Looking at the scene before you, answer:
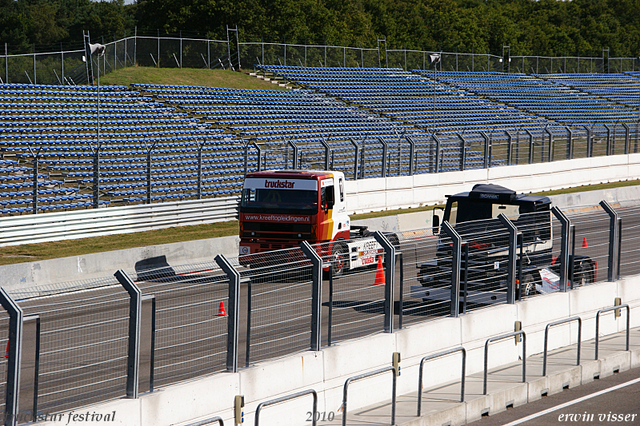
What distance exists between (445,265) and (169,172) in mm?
18457

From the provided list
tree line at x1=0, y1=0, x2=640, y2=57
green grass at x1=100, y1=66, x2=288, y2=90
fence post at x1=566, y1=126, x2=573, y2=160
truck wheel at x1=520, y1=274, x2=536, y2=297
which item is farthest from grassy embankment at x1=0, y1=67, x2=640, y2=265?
tree line at x1=0, y1=0, x2=640, y2=57

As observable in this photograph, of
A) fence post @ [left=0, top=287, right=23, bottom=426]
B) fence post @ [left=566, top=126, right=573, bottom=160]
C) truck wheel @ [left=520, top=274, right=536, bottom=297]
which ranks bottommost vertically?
truck wheel @ [left=520, top=274, right=536, bottom=297]

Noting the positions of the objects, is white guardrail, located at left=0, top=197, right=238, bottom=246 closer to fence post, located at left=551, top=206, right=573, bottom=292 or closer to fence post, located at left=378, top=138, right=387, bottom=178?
fence post, located at left=378, top=138, right=387, bottom=178

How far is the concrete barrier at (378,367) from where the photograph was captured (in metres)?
7.76

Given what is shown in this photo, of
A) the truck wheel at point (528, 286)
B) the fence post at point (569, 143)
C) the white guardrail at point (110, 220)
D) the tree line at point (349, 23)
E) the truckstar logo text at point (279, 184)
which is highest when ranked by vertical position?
the tree line at point (349, 23)

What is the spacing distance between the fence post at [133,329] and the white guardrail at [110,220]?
44.4ft

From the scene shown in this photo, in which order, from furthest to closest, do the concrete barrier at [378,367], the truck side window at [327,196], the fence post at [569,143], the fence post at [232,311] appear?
1. the fence post at [569,143]
2. the truck side window at [327,196]
3. the fence post at [232,311]
4. the concrete barrier at [378,367]

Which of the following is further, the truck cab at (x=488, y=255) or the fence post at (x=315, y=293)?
the truck cab at (x=488, y=255)

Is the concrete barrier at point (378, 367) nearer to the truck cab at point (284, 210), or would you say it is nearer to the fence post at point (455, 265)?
the fence post at point (455, 265)

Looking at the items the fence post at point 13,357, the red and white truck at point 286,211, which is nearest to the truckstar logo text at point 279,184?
the red and white truck at point 286,211

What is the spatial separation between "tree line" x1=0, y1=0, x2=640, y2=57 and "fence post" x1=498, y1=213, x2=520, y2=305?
4517 cm

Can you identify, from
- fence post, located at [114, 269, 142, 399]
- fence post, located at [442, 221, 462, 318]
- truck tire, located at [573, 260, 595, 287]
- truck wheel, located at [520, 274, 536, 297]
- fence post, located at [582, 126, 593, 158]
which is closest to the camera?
fence post, located at [114, 269, 142, 399]

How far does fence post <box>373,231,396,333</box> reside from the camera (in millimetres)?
9633

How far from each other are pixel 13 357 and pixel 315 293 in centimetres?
342
